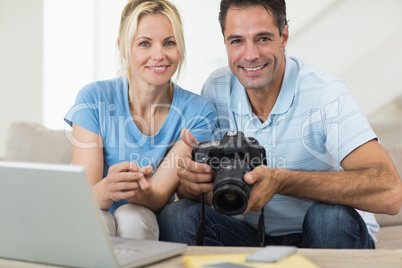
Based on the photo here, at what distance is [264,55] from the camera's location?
1425 mm

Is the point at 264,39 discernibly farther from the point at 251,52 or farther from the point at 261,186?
the point at 261,186

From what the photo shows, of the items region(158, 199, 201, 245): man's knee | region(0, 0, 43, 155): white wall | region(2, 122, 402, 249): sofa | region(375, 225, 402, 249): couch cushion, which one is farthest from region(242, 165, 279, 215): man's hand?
region(0, 0, 43, 155): white wall

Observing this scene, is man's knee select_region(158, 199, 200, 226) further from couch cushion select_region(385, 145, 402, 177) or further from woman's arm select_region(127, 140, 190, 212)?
couch cushion select_region(385, 145, 402, 177)

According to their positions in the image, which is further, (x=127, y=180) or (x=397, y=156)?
(x=397, y=156)

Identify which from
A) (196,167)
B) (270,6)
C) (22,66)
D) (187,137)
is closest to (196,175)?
(196,167)

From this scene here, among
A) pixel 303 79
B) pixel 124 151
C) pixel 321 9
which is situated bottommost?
pixel 124 151

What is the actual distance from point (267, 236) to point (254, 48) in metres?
0.52

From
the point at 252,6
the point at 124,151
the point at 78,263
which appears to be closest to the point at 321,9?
the point at 252,6

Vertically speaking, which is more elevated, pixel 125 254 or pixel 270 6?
pixel 270 6

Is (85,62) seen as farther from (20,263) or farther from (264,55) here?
(20,263)

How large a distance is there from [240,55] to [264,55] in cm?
7

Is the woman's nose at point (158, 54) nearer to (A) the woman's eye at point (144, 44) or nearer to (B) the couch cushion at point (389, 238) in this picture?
(A) the woman's eye at point (144, 44)

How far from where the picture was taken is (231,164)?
984 millimetres

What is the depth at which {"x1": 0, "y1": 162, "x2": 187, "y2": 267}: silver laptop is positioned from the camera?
2.18ft
